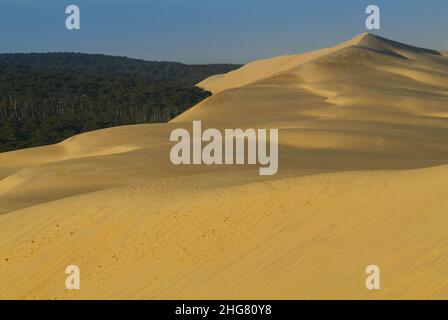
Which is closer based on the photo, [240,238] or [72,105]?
[240,238]

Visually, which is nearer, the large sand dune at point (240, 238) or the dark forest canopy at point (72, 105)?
the large sand dune at point (240, 238)

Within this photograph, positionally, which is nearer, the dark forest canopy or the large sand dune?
the large sand dune

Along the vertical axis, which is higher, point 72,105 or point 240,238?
point 72,105

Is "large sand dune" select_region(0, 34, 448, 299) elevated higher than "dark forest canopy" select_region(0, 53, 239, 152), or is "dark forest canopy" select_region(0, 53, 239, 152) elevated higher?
"dark forest canopy" select_region(0, 53, 239, 152)

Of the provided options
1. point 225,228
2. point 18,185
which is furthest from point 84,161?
point 225,228

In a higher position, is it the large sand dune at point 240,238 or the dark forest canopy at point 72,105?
the dark forest canopy at point 72,105
